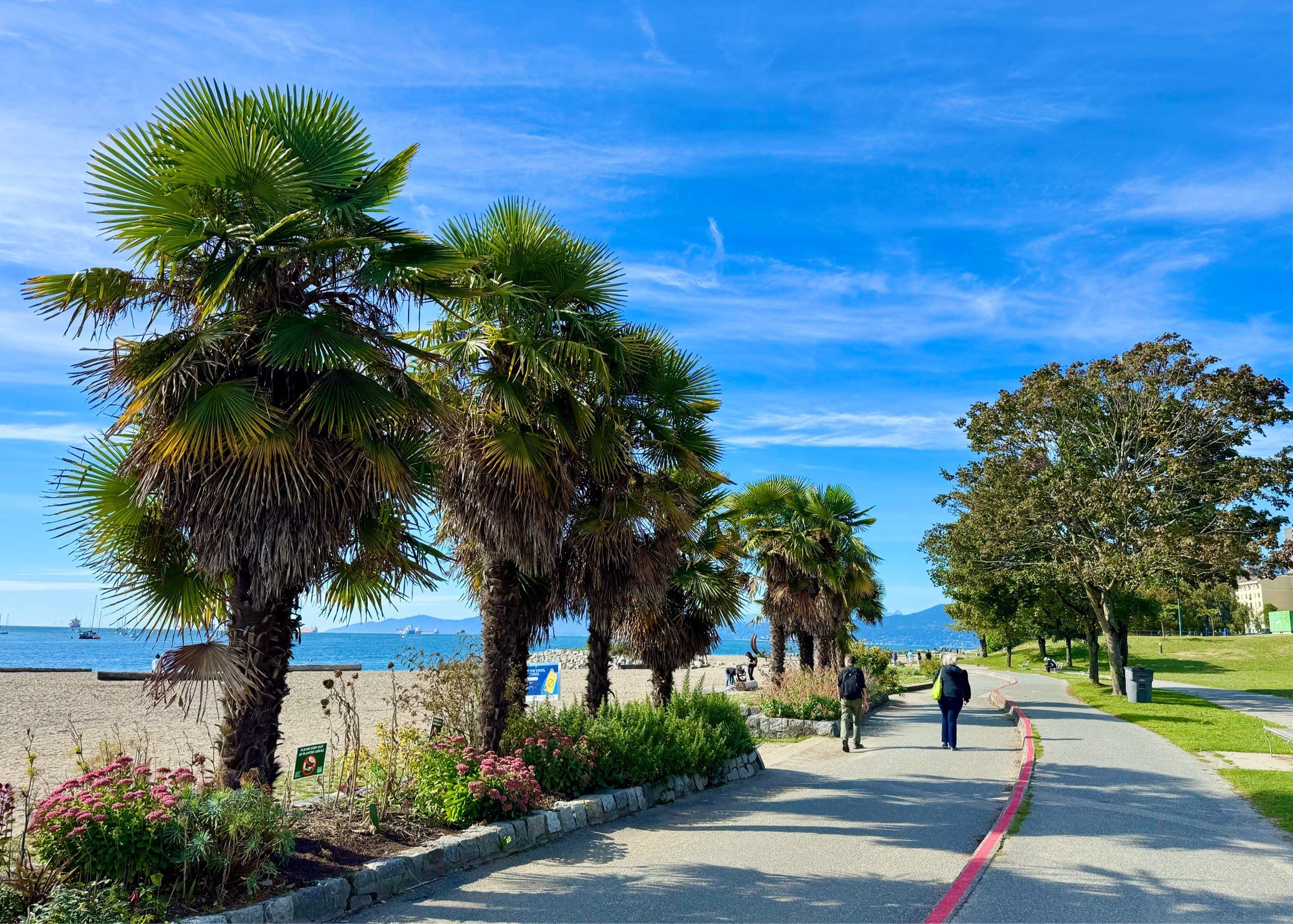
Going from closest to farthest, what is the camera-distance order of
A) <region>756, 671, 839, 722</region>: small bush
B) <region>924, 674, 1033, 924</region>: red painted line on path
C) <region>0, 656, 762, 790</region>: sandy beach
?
1. <region>924, 674, 1033, 924</region>: red painted line on path
2. <region>0, 656, 762, 790</region>: sandy beach
3. <region>756, 671, 839, 722</region>: small bush

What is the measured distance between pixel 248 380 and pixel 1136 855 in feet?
30.3

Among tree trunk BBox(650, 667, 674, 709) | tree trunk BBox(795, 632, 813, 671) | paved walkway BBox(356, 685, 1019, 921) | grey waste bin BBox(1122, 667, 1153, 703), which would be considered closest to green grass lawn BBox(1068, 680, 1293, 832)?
grey waste bin BBox(1122, 667, 1153, 703)

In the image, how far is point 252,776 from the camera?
22.3 ft

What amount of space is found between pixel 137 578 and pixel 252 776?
2332 mm

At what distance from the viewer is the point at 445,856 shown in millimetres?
7273

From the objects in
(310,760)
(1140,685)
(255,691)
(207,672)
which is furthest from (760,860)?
(1140,685)

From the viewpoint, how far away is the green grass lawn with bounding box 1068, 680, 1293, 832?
1097cm

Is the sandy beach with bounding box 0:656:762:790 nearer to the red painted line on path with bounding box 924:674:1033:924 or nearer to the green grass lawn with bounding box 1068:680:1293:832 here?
the red painted line on path with bounding box 924:674:1033:924

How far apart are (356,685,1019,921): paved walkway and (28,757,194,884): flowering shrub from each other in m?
1.48

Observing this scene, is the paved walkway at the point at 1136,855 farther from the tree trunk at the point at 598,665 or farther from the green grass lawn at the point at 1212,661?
the green grass lawn at the point at 1212,661

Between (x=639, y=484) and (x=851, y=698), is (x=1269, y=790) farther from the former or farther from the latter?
(x=639, y=484)

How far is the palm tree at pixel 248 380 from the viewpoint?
6945mm

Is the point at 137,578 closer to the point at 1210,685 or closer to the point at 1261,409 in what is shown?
the point at 1261,409

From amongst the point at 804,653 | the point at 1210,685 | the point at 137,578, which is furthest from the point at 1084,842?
the point at 1210,685
